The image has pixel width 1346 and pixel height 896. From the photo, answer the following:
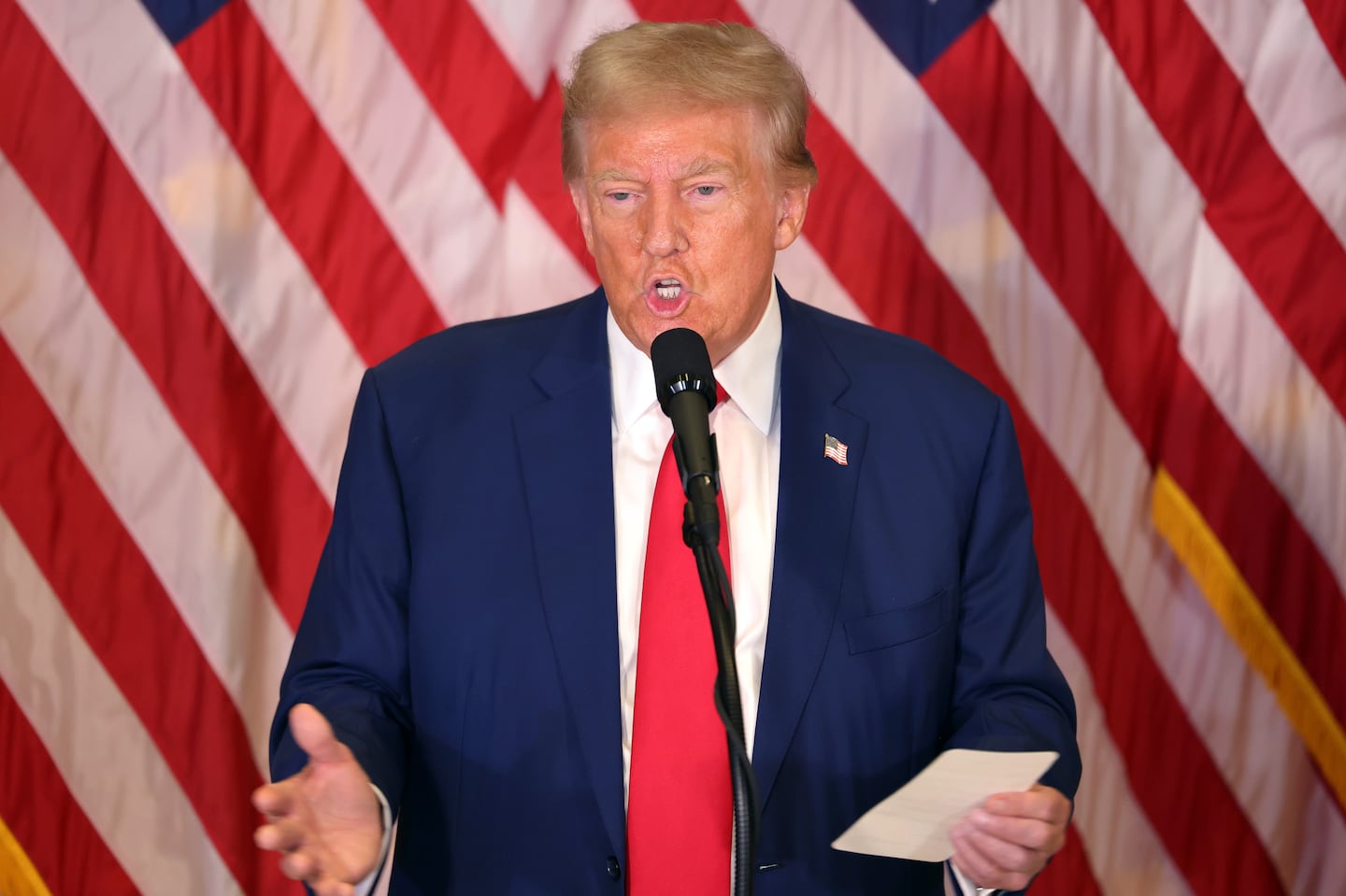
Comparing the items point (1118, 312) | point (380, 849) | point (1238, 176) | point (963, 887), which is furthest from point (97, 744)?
point (1238, 176)

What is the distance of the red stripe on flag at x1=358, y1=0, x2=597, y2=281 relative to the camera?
8.46 feet

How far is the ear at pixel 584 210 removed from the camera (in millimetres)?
1736

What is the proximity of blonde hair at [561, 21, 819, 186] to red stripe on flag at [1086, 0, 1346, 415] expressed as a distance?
123 centimetres

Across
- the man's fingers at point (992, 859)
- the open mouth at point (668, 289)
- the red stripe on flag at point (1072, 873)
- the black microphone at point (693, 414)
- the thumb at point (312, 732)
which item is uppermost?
the open mouth at point (668, 289)

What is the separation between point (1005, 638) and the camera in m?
1.71

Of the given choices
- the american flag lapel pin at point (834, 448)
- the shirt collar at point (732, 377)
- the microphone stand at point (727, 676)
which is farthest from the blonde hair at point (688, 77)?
the microphone stand at point (727, 676)

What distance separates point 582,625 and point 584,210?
57 centimetres

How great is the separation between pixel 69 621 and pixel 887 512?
1.66 m

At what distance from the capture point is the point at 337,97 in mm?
2566

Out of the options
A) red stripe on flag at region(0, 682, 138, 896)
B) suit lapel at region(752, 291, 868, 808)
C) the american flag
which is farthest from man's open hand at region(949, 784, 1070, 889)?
red stripe on flag at region(0, 682, 138, 896)

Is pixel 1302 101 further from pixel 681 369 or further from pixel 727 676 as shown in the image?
pixel 727 676

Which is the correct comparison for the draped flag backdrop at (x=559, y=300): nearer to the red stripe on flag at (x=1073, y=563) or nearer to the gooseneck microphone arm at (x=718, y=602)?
the red stripe on flag at (x=1073, y=563)

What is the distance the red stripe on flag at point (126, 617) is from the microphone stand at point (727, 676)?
1.75 m

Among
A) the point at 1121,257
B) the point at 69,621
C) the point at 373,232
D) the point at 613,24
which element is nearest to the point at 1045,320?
the point at 1121,257
